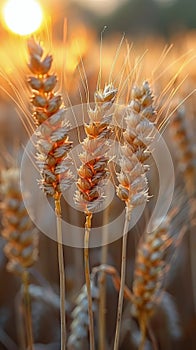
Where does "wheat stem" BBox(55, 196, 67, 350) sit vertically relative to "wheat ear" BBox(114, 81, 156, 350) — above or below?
below

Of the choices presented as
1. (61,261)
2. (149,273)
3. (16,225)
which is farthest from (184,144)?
(61,261)

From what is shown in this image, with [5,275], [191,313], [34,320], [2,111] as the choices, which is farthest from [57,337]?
[2,111]

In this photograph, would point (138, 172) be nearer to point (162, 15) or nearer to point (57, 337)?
point (57, 337)

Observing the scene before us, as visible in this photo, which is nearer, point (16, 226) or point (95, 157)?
point (95, 157)

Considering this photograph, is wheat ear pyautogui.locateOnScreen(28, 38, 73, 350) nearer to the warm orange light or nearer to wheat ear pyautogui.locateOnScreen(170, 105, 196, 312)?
the warm orange light

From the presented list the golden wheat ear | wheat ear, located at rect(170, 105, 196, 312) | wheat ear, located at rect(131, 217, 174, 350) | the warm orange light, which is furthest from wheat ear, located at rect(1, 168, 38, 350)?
wheat ear, located at rect(170, 105, 196, 312)

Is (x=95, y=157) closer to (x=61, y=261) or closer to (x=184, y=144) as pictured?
(x=61, y=261)
